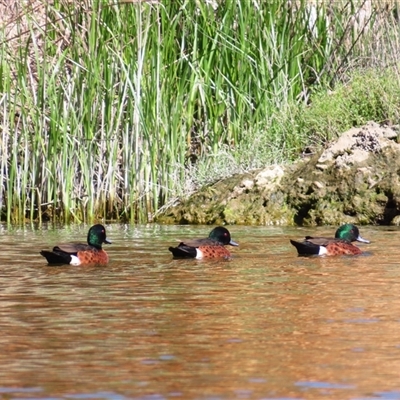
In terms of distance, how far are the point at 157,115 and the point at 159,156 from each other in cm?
59

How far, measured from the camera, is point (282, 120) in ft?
49.6

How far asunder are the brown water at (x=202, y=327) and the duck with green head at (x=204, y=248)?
0.12 meters


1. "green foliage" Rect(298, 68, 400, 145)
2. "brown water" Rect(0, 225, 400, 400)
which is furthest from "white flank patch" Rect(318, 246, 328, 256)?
"green foliage" Rect(298, 68, 400, 145)

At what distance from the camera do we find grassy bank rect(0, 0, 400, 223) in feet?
46.1

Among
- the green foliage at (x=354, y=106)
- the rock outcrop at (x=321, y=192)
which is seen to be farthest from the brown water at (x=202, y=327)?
the green foliage at (x=354, y=106)

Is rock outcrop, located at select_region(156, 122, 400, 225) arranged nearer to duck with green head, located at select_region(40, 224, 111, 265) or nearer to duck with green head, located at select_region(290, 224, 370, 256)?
duck with green head, located at select_region(290, 224, 370, 256)

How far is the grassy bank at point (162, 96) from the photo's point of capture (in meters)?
14.1

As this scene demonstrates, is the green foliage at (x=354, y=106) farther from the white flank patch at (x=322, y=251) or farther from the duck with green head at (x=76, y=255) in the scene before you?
the duck with green head at (x=76, y=255)

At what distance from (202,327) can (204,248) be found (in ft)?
12.8

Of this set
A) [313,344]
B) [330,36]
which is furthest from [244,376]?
[330,36]

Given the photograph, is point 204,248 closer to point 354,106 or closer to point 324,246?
point 324,246

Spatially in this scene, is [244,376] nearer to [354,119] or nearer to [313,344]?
[313,344]

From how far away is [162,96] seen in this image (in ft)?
47.2

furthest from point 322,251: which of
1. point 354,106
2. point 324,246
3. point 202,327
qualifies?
point 354,106
